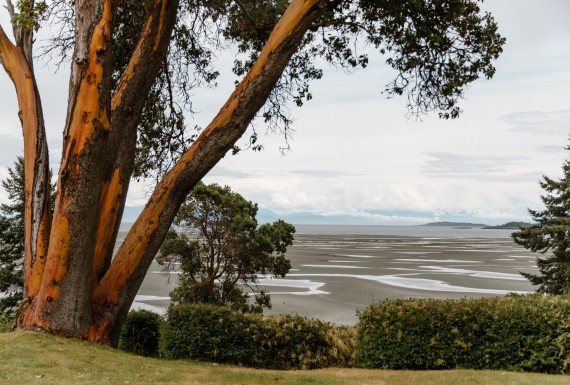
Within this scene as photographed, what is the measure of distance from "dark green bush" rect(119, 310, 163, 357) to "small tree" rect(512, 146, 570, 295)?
21989mm

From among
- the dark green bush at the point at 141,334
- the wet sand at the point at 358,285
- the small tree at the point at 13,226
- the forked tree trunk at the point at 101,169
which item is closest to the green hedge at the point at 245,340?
the dark green bush at the point at 141,334

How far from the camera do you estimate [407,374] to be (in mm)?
9453

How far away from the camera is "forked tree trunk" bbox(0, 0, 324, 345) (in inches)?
344

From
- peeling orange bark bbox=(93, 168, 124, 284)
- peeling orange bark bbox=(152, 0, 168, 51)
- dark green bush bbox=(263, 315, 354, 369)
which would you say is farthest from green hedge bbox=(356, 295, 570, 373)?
peeling orange bark bbox=(152, 0, 168, 51)

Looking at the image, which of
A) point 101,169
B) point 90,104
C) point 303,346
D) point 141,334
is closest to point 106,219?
point 101,169

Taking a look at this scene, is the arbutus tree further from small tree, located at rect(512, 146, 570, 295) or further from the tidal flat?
small tree, located at rect(512, 146, 570, 295)

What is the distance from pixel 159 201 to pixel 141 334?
4.50 m

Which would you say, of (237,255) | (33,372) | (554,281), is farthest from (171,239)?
(554,281)

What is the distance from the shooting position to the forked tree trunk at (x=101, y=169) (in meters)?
8.75

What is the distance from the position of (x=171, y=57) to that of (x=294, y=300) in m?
17.2

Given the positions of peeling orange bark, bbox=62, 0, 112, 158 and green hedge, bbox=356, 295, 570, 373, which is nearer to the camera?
peeling orange bark, bbox=62, 0, 112, 158

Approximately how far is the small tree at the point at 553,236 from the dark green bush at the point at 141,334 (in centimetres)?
2199

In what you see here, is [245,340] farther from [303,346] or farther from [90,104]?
[90,104]

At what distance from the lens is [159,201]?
9.48 m
